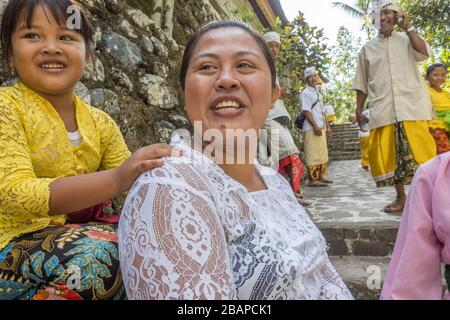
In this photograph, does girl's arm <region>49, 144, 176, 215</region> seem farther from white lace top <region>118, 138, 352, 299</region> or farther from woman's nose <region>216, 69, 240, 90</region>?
woman's nose <region>216, 69, 240, 90</region>

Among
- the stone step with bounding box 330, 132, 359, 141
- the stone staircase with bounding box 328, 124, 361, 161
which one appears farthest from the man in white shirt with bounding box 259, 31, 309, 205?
the stone step with bounding box 330, 132, 359, 141

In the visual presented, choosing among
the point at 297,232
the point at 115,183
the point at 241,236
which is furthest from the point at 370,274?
the point at 115,183

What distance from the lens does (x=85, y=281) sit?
901 millimetres

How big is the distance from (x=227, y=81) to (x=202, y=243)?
50cm

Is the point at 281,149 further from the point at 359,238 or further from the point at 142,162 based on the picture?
the point at 142,162

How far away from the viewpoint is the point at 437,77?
15.7 feet

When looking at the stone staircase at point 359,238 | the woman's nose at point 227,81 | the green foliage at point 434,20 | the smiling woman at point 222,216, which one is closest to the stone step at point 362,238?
the stone staircase at point 359,238

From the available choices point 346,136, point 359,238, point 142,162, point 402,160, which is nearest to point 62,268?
point 142,162

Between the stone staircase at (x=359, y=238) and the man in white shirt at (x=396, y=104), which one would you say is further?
the man in white shirt at (x=396, y=104)

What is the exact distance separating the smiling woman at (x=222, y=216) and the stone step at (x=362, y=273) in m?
1.32

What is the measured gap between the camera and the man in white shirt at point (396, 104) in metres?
3.38

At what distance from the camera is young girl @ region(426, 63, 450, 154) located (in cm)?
393

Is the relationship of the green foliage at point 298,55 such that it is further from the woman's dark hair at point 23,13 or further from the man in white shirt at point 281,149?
the woman's dark hair at point 23,13

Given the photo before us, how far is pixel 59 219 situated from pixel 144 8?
251cm
